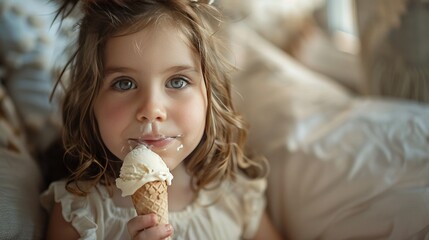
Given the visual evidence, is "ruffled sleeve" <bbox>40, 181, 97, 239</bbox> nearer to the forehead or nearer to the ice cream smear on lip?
the ice cream smear on lip

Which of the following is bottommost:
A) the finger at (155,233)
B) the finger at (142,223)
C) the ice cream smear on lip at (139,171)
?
the finger at (155,233)

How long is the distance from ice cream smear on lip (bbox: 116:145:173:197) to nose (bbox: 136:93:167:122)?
0.18 feet

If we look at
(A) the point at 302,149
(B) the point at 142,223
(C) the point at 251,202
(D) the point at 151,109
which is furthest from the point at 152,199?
(A) the point at 302,149

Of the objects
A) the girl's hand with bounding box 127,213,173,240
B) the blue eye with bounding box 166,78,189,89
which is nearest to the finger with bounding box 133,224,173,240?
the girl's hand with bounding box 127,213,173,240

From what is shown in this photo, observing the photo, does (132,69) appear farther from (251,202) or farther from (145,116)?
(251,202)

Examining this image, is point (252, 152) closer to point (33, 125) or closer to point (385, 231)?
point (385, 231)

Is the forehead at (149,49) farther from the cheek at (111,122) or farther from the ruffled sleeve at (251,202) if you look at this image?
the ruffled sleeve at (251,202)

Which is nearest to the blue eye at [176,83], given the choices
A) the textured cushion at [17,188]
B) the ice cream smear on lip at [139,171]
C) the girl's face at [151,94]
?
the girl's face at [151,94]

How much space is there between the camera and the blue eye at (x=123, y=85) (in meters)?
0.87

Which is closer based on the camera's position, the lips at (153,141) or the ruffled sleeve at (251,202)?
the lips at (153,141)

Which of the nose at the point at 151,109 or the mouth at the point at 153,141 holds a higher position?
the nose at the point at 151,109

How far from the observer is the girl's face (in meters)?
0.84

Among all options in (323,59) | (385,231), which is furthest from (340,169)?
(323,59)

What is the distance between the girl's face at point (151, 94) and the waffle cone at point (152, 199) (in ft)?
0.23
